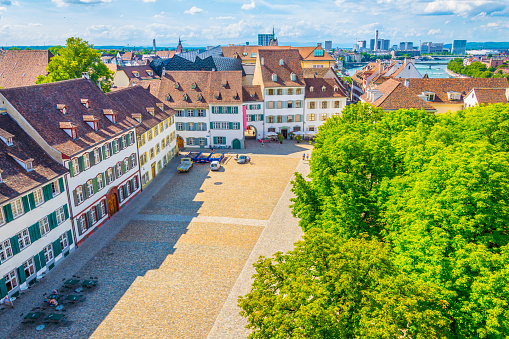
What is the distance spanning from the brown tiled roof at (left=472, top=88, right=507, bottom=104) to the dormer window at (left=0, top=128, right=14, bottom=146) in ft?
208

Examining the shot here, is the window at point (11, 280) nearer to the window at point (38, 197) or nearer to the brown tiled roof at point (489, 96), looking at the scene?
the window at point (38, 197)

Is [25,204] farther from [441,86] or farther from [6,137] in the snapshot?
[441,86]

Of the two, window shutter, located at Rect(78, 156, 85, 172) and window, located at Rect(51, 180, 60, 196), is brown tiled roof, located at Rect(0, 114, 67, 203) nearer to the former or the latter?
Result: window, located at Rect(51, 180, 60, 196)

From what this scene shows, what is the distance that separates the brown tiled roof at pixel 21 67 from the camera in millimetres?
74875

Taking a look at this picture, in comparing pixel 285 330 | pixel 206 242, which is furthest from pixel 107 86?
pixel 285 330

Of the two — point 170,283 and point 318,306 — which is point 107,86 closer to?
point 170,283

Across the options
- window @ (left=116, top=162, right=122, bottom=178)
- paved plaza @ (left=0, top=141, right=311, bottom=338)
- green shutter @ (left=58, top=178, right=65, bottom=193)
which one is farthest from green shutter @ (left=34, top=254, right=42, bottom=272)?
window @ (left=116, top=162, right=122, bottom=178)

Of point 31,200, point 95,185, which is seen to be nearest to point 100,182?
point 95,185

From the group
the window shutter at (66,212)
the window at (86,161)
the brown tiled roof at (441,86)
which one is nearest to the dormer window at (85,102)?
the window at (86,161)

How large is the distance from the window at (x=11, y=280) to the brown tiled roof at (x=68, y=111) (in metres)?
10.1

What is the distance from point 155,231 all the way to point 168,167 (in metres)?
22.4

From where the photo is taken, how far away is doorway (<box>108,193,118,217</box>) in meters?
42.2

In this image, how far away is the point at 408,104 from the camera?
5869cm

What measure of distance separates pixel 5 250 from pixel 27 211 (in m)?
3.04
